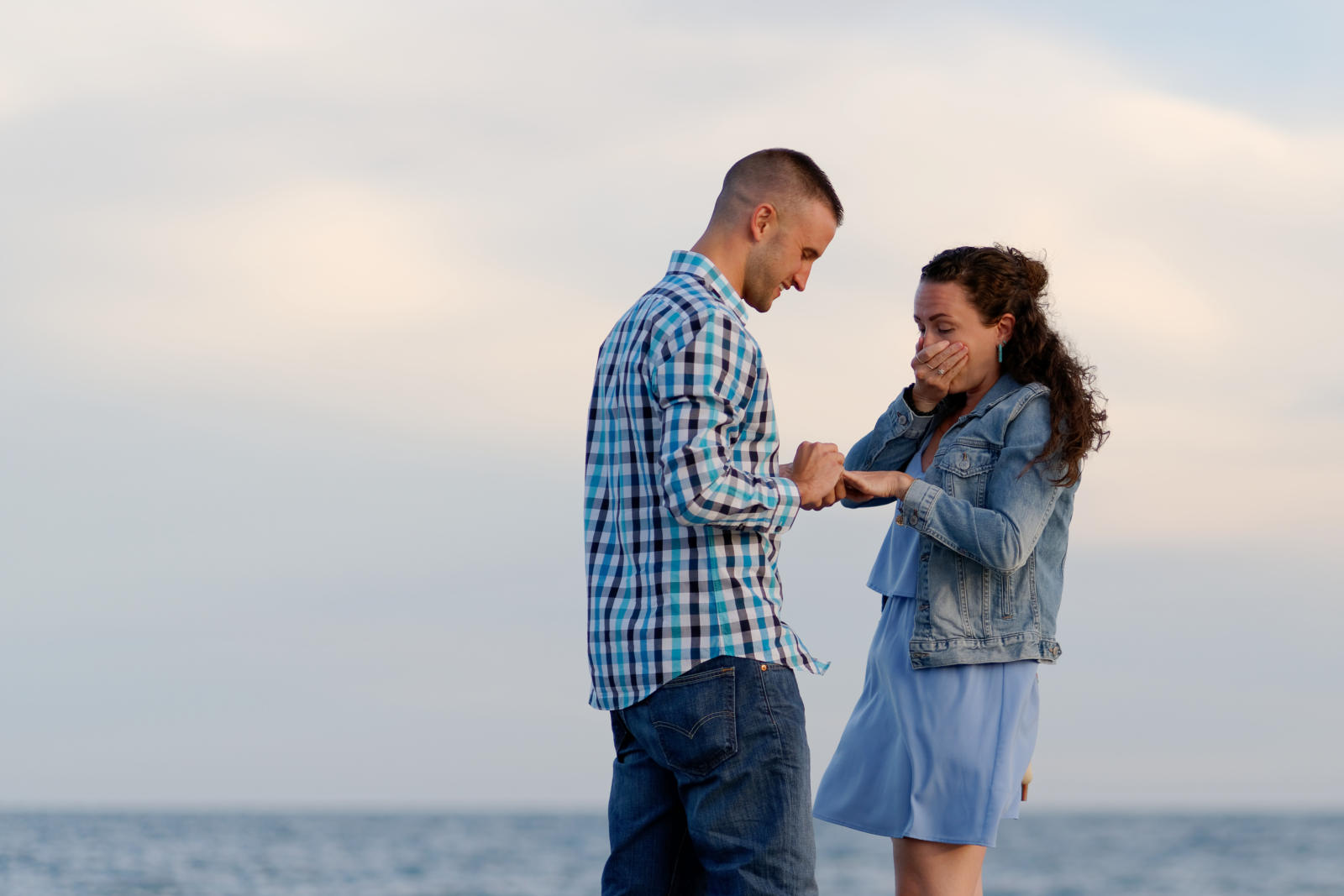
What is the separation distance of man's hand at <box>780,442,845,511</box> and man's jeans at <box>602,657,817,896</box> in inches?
19.4

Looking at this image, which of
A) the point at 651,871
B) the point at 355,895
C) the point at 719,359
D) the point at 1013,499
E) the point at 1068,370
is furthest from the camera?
the point at 355,895

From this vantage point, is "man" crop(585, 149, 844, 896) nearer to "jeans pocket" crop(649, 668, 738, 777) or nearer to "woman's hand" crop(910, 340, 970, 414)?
"jeans pocket" crop(649, 668, 738, 777)

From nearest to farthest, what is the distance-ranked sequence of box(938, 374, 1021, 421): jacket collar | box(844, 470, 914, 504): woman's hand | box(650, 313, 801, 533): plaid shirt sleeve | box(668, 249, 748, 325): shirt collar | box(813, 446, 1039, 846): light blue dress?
box(650, 313, 801, 533): plaid shirt sleeve
box(668, 249, 748, 325): shirt collar
box(844, 470, 914, 504): woman's hand
box(813, 446, 1039, 846): light blue dress
box(938, 374, 1021, 421): jacket collar

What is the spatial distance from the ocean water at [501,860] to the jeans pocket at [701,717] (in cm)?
2239

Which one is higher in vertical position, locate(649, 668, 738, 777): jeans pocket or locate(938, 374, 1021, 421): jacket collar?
locate(938, 374, 1021, 421): jacket collar

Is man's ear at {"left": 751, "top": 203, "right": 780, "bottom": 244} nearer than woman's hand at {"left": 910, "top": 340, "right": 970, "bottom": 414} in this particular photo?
Yes

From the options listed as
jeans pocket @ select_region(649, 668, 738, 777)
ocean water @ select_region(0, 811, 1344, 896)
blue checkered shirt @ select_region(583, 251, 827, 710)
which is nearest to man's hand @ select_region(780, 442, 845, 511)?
blue checkered shirt @ select_region(583, 251, 827, 710)

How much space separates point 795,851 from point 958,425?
139cm

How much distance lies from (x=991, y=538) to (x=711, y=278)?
101cm

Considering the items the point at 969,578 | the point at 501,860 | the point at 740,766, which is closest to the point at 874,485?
the point at 969,578

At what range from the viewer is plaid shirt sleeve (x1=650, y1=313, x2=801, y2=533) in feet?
9.12

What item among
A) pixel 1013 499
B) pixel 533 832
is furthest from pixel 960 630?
pixel 533 832

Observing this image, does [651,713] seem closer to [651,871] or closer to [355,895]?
[651,871]

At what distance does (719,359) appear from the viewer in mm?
2867
